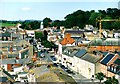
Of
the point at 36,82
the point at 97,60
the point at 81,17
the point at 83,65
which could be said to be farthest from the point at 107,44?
the point at 81,17

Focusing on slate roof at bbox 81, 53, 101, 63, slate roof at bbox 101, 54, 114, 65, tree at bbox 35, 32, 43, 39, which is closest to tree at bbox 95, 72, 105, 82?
slate roof at bbox 101, 54, 114, 65

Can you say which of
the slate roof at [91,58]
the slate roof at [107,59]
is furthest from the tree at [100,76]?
the slate roof at [91,58]

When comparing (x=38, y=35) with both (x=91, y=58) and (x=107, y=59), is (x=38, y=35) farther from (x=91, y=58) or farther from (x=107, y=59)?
(x=107, y=59)

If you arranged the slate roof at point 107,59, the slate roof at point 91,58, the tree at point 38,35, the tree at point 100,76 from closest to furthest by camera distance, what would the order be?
the tree at point 100,76 → the slate roof at point 107,59 → the slate roof at point 91,58 → the tree at point 38,35

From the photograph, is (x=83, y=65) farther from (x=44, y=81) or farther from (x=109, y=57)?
(x=44, y=81)

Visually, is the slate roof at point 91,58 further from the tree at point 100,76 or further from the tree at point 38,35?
the tree at point 38,35

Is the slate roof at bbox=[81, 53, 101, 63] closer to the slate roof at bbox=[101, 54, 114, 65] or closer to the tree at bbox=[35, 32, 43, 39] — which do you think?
the slate roof at bbox=[101, 54, 114, 65]

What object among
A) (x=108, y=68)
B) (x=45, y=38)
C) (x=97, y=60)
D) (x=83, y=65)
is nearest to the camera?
(x=108, y=68)

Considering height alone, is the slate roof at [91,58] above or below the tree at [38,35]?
above

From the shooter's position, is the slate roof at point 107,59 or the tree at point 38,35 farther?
the tree at point 38,35

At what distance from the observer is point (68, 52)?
16.2 m

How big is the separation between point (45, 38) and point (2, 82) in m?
17.6

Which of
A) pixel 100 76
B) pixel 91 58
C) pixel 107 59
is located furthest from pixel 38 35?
pixel 100 76

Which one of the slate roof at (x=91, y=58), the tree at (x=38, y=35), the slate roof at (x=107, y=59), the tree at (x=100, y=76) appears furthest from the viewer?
the tree at (x=38, y=35)
